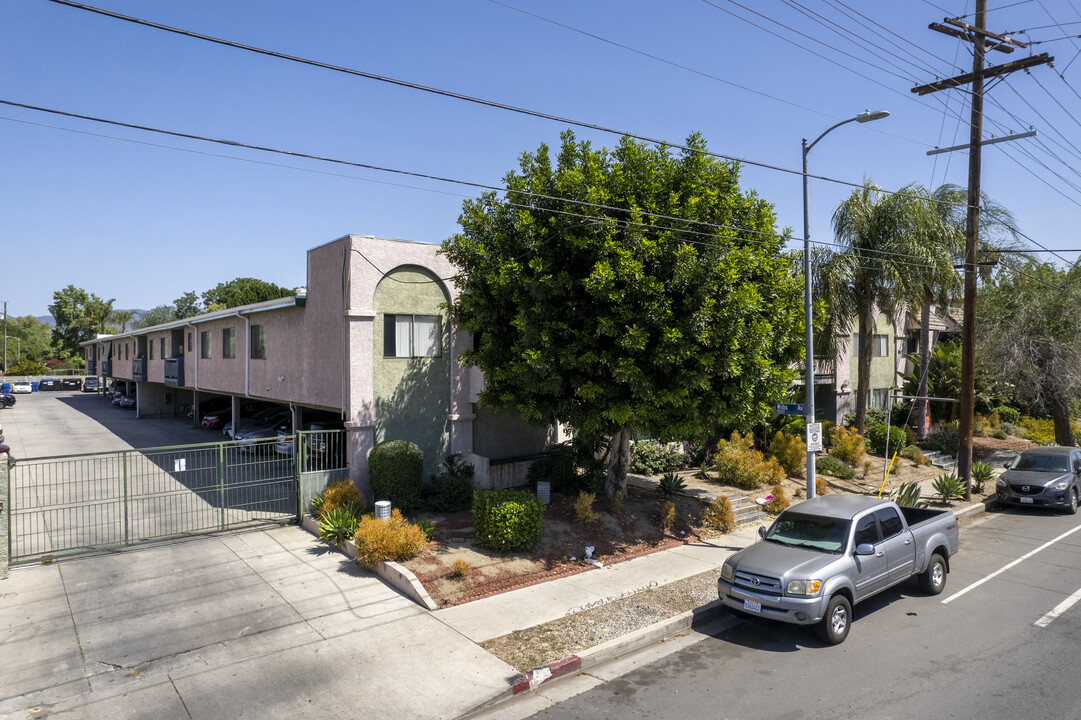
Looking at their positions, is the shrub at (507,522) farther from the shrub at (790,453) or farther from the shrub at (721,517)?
the shrub at (790,453)

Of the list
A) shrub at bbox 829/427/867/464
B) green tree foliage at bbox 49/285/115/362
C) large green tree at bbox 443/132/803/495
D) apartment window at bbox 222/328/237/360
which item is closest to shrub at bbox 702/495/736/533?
large green tree at bbox 443/132/803/495

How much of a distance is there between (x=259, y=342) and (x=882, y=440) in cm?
2373

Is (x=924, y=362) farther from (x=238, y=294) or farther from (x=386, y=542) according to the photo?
(x=238, y=294)

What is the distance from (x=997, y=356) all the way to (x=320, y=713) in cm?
2594

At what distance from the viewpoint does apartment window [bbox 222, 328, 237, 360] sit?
76.0 feet

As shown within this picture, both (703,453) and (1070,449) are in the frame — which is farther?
(703,453)

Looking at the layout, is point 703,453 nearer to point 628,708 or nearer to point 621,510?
point 621,510

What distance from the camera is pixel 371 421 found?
14.8m

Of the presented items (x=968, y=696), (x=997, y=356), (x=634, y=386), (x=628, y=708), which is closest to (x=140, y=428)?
(x=634, y=386)

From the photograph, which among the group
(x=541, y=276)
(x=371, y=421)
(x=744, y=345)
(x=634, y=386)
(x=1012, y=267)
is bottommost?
(x=371, y=421)

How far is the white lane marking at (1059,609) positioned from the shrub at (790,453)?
996cm

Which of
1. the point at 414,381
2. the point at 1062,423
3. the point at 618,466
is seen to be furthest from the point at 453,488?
the point at 1062,423

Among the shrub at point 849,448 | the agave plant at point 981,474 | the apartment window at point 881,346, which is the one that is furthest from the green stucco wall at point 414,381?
the apartment window at point 881,346

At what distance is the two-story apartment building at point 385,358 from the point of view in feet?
48.5
